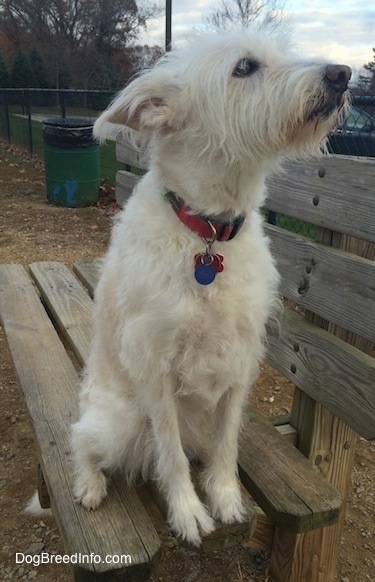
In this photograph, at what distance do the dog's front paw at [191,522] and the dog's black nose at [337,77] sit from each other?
1383mm

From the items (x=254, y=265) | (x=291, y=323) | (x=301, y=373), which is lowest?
(x=301, y=373)

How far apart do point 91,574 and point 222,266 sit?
3.21 ft

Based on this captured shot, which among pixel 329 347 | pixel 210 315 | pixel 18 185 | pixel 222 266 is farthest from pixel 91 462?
pixel 18 185

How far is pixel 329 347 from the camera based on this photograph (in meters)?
2.21

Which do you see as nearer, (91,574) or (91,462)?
(91,574)

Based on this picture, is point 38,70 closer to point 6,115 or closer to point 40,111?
point 6,115

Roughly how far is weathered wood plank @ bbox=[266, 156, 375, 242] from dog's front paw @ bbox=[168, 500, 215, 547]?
109cm

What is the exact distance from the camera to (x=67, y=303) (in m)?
3.45

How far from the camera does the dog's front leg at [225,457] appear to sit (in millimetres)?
1921

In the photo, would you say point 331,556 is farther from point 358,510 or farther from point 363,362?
point 363,362

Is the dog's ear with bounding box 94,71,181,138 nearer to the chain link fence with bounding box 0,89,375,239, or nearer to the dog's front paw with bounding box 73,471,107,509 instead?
the dog's front paw with bounding box 73,471,107,509

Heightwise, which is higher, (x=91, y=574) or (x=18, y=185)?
(x=91, y=574)

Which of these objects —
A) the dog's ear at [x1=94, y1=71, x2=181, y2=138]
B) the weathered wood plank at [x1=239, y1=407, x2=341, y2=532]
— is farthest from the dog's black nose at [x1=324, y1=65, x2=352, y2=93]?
the weathered wood plank at [x1=239, y1=407, x2=341, y2=532]

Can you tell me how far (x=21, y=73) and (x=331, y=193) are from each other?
32292 mm
